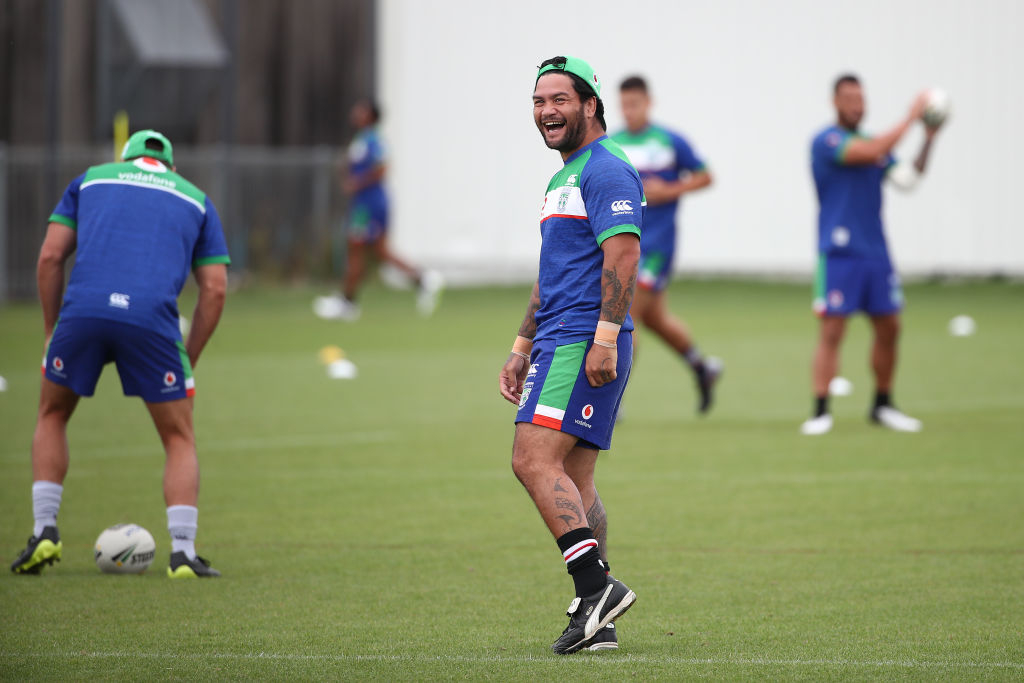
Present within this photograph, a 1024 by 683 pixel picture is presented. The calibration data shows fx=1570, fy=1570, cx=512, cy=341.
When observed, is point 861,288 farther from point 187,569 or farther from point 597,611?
point 597,611

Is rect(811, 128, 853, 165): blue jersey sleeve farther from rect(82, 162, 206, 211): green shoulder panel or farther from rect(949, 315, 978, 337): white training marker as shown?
rect(949, 315, 978, 337): white training marker

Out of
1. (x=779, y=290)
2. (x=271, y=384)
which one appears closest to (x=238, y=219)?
(x=779, y=290)

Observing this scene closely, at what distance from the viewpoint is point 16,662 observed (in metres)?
5.56

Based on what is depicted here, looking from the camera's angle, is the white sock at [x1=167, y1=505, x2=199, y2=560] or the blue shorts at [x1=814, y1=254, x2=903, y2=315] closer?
the white sock at [x1=167, y1=505, x2=199, y2=560]

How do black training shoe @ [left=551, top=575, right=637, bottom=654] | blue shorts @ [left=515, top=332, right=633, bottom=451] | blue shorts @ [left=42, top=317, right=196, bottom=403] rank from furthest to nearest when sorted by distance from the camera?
blue shorts @ [left=42, top=317, right=196, bottom=403] → blue shorts @ [left=515, top=332, right=633, bottom=451] → black training shoe @ [left=551, top=575, right=637, bottom=654]

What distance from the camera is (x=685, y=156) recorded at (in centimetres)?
1256

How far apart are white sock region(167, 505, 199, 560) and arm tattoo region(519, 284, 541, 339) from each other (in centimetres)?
200

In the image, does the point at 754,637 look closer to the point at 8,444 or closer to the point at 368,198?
the point at 8,444

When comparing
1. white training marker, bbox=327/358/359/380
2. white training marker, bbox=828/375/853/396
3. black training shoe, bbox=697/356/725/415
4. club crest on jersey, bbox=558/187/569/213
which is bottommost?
white training marker, bbox=327/358/359/380

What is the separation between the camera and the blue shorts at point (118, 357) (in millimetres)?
7035

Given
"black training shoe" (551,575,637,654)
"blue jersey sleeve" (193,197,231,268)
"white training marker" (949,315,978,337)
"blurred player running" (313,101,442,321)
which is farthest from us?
"blurred player running" (313,101,442,321)

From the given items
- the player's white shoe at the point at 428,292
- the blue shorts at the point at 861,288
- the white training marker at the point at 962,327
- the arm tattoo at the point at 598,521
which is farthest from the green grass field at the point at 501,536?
the player's white shoe at the point at 428,292

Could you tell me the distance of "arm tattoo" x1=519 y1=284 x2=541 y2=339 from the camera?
5984 mm

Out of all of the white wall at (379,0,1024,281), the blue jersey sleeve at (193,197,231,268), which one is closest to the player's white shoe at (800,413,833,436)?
the blue jersey sleeve at (193,197,231,268)
